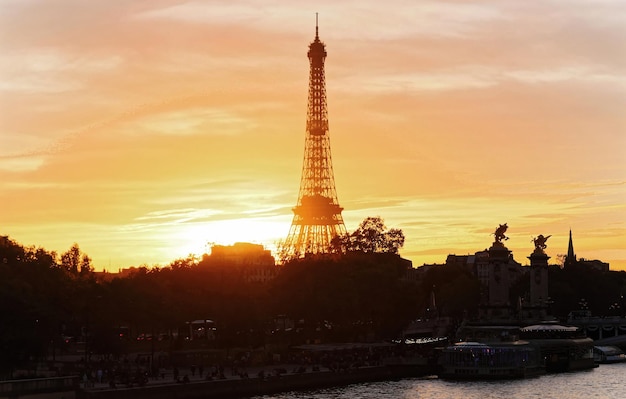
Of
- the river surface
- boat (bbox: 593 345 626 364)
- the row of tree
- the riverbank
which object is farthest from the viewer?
boat (bbox: 593 345 626 364)

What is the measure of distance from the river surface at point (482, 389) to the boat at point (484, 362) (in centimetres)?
218

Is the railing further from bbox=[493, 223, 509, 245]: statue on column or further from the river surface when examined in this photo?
bbox=[493, 223, 509, 245]: statue on column

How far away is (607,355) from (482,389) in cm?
5957

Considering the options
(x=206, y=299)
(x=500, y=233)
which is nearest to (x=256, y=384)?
(x=206, y=299)

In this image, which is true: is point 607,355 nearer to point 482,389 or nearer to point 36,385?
point 482,389

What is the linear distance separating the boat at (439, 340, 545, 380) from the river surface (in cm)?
218

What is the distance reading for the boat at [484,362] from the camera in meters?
120

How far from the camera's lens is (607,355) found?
162 meters

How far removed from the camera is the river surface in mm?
99812

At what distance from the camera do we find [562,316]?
200 metres

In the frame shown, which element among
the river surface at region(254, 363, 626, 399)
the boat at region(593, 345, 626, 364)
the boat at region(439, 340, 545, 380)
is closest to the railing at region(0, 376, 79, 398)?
the river surface at region(254, 363, 626, 399)

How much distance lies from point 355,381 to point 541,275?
72.7 meters

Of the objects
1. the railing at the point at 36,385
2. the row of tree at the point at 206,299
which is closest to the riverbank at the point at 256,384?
the railing at the point at 36,385

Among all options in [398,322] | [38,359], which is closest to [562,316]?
[398,322]
